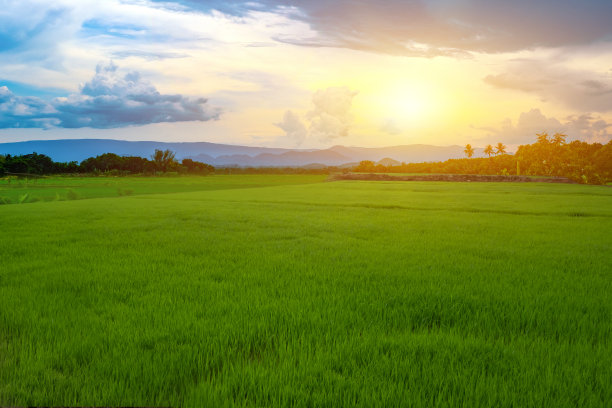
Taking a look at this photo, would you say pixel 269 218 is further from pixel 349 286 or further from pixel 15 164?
pixel 15 164

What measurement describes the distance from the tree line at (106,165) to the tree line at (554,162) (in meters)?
46.5

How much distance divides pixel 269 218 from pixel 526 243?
6786 millimetres

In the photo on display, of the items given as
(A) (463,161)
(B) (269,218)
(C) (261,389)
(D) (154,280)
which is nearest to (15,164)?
(B) (269,218)

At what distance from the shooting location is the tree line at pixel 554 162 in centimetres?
4788

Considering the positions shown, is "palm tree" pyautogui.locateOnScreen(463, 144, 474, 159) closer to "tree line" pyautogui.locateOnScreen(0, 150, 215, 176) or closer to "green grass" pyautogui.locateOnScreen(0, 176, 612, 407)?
"tree line" pyautogui.locateOnScreen(0, 150, 215, 176)

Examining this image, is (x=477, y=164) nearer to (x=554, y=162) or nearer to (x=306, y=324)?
(x=554, y=162)

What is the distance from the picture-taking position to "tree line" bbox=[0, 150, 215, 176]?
157ft

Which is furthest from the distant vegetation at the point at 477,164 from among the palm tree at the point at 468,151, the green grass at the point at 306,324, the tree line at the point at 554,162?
the green grass at the point at 306,324

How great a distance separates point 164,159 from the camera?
233ft

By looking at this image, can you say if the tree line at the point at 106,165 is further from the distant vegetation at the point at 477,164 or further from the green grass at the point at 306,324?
the green grass at the point at 306,324

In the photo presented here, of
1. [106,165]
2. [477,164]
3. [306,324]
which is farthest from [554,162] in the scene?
[106,165]

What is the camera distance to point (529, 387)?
98.9 inches

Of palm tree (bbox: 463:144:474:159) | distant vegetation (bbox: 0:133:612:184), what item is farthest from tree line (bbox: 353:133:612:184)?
palm tree (bbox: 463:144:474:159)

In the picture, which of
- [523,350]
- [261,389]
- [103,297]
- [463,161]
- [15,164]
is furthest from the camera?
[463,161]
